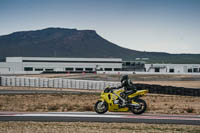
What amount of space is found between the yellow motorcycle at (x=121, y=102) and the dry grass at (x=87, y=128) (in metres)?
2.09

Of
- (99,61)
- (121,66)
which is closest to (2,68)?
(99,61)

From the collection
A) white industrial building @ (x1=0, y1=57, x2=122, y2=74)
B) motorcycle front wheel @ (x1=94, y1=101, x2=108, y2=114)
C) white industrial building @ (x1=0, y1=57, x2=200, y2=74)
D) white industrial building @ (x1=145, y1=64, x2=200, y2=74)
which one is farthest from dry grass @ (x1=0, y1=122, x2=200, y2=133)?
white industrial building @ (x1=0, y1=57, x2=122, y2=74)

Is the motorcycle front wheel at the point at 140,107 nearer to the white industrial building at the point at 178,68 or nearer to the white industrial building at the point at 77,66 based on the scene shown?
the white industrial building at the point at 77,66

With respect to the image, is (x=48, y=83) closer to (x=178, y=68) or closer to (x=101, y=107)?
(x=101, y=107)

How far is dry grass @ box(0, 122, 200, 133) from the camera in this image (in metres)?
9.82

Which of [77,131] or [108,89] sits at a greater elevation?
[108,89]

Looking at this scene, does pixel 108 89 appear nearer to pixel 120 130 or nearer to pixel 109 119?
pixel 109 119

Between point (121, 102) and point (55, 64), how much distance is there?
349 ft

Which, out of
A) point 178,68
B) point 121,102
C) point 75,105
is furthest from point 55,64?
point 121,102

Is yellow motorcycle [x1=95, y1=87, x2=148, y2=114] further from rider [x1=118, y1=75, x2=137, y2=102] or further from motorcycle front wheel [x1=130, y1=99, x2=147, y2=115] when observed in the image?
rider [x1=118, y1=75, x2=137, y2=102]

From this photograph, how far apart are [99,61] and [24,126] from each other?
11283cm

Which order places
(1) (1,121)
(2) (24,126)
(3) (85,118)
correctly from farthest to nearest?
1. (3) (85,118)
2. (1) (1,121)
3. (2) (24,126)

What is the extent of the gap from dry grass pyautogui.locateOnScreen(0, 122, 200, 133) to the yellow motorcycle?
2.09 meters

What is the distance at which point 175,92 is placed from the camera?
30.5m
